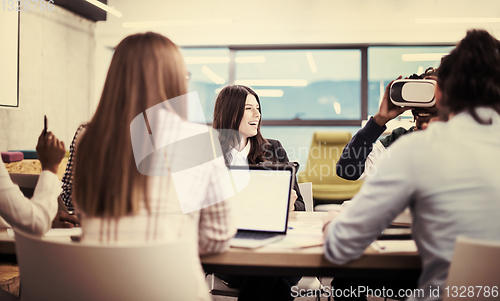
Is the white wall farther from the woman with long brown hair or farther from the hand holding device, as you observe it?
the woman with long brown hair

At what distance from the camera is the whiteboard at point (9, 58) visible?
3.60m

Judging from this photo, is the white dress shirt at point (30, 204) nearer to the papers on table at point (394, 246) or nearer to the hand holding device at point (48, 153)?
the hand holding device at point (48, 153)

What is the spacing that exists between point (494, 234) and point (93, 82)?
5.83 meters

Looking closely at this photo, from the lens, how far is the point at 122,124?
→ 835mm

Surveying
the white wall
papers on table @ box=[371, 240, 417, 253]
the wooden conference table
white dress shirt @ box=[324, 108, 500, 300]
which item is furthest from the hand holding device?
the white wall

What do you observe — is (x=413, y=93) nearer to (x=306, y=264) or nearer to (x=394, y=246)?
(x=394, y=246)

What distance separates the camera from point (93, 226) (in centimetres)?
83

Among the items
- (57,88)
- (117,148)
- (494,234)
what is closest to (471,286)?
(494,234)

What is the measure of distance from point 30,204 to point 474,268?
46.4 inches

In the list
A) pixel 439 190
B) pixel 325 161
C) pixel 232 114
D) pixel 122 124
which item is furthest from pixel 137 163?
pixel 325 161

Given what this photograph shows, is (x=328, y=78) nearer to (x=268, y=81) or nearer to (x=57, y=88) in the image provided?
(x=268, y=81)

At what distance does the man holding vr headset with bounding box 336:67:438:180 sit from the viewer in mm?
1307

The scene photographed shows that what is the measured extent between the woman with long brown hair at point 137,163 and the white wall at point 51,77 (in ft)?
13.2

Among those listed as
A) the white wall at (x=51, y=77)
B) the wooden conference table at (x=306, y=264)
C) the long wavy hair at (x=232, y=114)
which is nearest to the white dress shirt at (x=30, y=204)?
the wooden conference table at (x=306, y=264)
